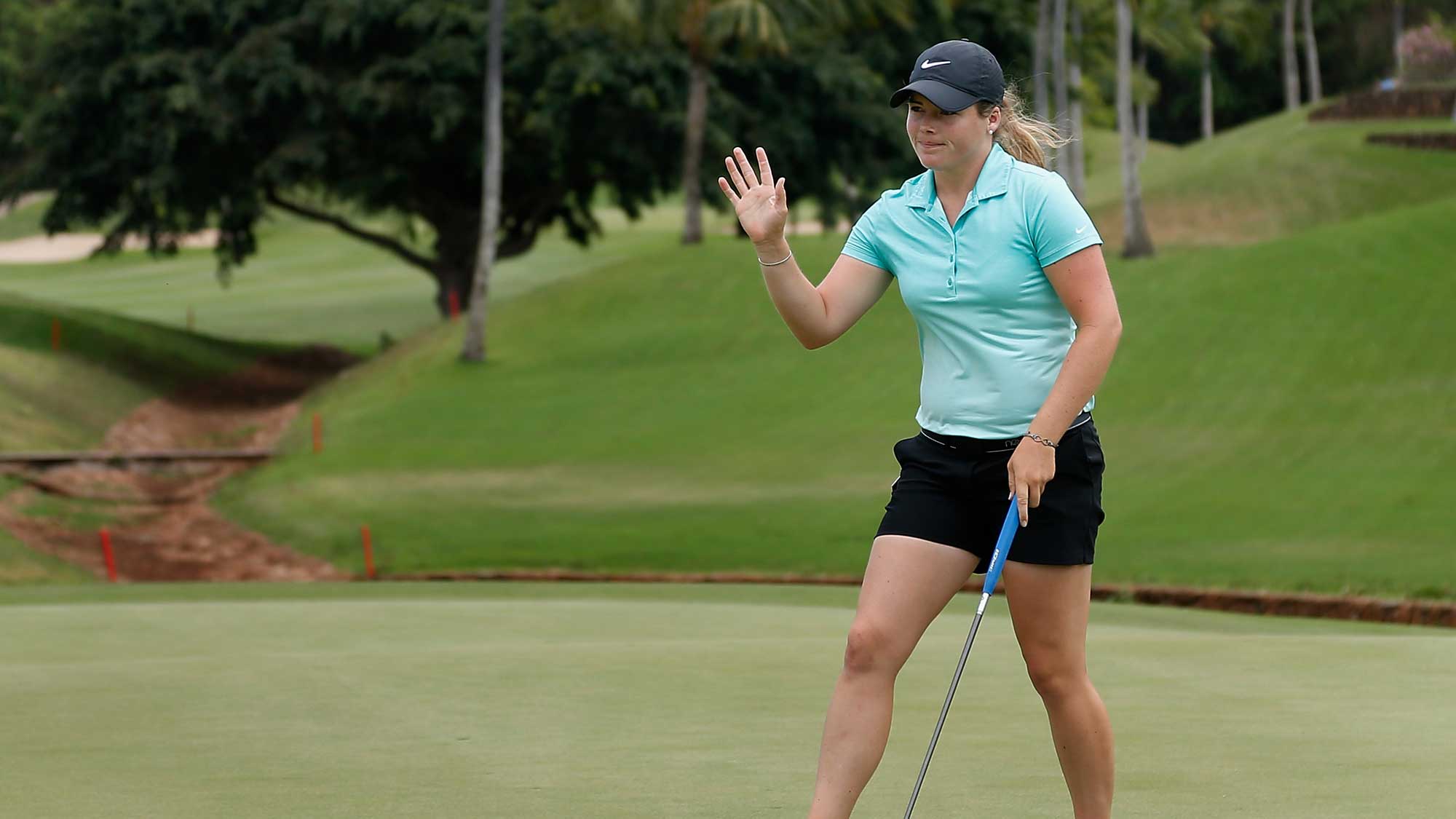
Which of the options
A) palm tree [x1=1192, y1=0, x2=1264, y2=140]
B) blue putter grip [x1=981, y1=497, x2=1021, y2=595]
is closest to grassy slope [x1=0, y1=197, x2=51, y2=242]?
palm tree [x1=1192, y1=0, x2=1264, y2=140]

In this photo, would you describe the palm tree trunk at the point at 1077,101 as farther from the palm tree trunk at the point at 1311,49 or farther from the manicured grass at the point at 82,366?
the manicured grass at the point at 82,366

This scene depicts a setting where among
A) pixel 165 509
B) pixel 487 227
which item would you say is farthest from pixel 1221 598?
pixel 487 227

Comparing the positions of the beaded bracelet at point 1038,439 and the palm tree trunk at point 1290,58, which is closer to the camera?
the beaded bracelet at point 1038,439

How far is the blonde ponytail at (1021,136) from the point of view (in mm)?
4395

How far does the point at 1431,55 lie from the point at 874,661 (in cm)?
5543

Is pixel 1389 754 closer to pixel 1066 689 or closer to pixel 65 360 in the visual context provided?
→ pixel 1066 689

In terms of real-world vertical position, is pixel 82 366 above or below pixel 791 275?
below

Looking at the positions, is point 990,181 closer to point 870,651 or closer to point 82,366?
point 870,651

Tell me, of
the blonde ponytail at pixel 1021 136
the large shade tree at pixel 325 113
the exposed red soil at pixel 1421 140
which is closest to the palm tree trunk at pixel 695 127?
the large shade tree at pixel 325 113

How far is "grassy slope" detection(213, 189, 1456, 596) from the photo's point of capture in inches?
688

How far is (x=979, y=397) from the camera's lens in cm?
421

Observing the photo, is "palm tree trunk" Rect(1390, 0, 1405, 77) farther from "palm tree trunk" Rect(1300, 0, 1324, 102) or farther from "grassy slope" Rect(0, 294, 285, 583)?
"grassy slope" Rect(0, 294, 285, 583)

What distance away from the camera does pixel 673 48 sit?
37375 millimetres

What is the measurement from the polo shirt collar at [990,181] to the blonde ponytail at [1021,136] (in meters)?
0.05
